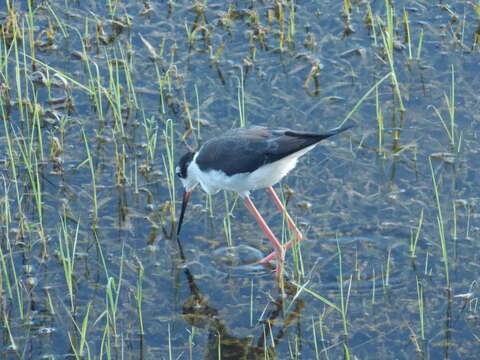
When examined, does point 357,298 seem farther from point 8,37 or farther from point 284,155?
point 8,37

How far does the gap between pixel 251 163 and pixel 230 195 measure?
3.11ft

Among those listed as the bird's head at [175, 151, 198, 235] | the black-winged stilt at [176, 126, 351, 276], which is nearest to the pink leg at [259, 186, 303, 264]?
the black-winged stilt at [176, 126, 351, 276]

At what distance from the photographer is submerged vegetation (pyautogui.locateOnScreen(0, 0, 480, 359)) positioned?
6.86 m

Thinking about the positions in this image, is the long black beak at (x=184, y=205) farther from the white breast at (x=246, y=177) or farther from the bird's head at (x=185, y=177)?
the white breast at (x=246, y=177)

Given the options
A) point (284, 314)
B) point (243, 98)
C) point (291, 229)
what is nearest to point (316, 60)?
point (243, 98)

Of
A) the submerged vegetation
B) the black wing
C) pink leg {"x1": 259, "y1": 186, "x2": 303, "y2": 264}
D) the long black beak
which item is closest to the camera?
the submerged vegetation

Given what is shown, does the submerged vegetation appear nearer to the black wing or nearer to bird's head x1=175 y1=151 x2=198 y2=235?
bird's head x1=175 y1=151 x2=198 y2=235

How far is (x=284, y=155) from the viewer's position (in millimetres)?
7199

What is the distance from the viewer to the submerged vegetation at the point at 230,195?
6859mm

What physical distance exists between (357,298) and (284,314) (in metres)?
0.54

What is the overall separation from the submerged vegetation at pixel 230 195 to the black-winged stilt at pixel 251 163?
17 centimetres

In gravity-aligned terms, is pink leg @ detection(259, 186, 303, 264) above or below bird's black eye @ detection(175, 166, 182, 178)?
below

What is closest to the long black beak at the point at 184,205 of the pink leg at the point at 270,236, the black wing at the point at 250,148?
the black wing at the point at 250,148

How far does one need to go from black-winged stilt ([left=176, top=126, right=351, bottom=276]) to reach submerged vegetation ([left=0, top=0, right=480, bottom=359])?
0.56ft
